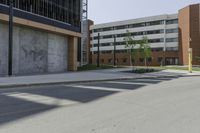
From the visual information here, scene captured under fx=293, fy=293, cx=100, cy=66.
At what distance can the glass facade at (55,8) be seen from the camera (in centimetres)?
3434

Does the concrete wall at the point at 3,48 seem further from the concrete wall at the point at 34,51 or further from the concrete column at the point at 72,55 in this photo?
the concrete column at the point at 72,55

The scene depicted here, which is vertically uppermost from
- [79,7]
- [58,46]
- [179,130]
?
[79,7]

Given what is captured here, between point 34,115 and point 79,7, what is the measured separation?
137ft

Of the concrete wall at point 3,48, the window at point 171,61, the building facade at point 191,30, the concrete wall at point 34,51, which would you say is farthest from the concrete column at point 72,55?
the window at point 171,61

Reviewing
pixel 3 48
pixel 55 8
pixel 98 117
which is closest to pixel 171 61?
pixel 55 8

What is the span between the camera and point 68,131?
21.2 feet

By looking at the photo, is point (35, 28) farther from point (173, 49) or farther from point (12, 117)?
point (173, 49)

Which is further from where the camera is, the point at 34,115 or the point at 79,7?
the point at 79,7

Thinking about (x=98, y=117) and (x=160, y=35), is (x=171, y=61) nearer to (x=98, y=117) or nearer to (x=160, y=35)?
(x=160, y=35)

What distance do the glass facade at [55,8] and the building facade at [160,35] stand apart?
2807 centimetres

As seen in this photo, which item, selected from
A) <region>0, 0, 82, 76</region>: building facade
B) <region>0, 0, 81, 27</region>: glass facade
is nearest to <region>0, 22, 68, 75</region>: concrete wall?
<region>0, 0, 82, 76</region>: building facade

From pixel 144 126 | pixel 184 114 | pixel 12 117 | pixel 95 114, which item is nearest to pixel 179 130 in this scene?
pixel 144 126

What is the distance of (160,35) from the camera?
8744 cm

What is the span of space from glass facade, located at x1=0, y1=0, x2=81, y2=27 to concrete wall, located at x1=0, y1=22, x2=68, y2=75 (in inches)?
100
